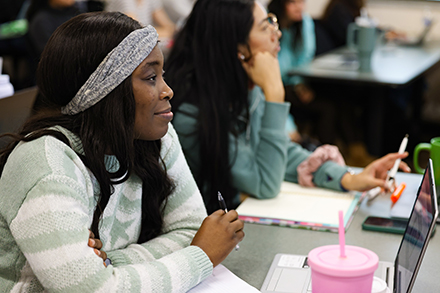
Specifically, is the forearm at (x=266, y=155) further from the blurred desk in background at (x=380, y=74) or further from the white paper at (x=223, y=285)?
the blurred desk in background at (x=380, y=74)

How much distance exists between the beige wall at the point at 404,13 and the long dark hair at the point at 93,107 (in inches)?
168

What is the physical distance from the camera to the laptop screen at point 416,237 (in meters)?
0.75

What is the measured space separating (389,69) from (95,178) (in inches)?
93.3

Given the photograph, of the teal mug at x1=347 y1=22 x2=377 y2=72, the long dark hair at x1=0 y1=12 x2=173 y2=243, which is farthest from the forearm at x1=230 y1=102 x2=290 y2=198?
the teal mug at x1=347 y1=22 x2=377 y2=72

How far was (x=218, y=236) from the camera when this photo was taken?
0.96 m

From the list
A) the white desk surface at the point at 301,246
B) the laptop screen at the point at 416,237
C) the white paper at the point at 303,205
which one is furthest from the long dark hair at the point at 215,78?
the laptop screen at the point at 416,237

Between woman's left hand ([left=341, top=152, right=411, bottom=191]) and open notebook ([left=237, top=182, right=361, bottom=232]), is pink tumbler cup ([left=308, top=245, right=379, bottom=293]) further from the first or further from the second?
woman's left hand ([left=341, top=152, right=411, bottom=191])

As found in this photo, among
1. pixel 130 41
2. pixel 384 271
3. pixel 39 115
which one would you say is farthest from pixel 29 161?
pixel 384 271

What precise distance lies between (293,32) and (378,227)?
2340 mm

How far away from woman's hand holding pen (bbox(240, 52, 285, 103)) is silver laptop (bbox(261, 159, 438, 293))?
1.93ft

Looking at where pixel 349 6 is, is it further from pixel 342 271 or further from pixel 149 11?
pixel 342 271

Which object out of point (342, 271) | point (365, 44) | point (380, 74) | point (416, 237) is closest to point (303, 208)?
point (416, 237)

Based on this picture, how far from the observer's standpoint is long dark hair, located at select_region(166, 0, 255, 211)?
4.78ft

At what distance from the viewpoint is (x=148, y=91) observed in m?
0.93
